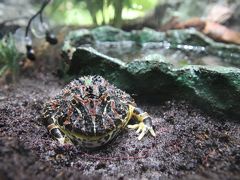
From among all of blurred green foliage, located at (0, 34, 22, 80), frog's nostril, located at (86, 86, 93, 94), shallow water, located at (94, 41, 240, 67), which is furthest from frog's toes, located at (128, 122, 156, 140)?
blurred green foliage, located at (0, 34, 22, 80)

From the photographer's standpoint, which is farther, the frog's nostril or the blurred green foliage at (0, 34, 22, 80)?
the blurred green foliage at (0, 34, 22, 80)

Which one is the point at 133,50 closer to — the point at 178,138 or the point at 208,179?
the point at 178,138

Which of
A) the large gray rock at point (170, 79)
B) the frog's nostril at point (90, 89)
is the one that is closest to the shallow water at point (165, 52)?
the large gray rock at point (170, 79)

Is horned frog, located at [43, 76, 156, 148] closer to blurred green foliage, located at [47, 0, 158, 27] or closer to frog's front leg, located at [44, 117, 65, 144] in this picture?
frog's front leg, located at [44, 117, 65, 144]

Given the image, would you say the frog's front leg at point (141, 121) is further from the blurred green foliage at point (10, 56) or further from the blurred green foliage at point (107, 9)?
the blurred green foliage at point (107, 9)

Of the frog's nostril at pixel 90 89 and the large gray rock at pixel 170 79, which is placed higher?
the frog's nostril at pixel 90 89

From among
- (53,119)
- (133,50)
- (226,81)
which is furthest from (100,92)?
(133,50)
